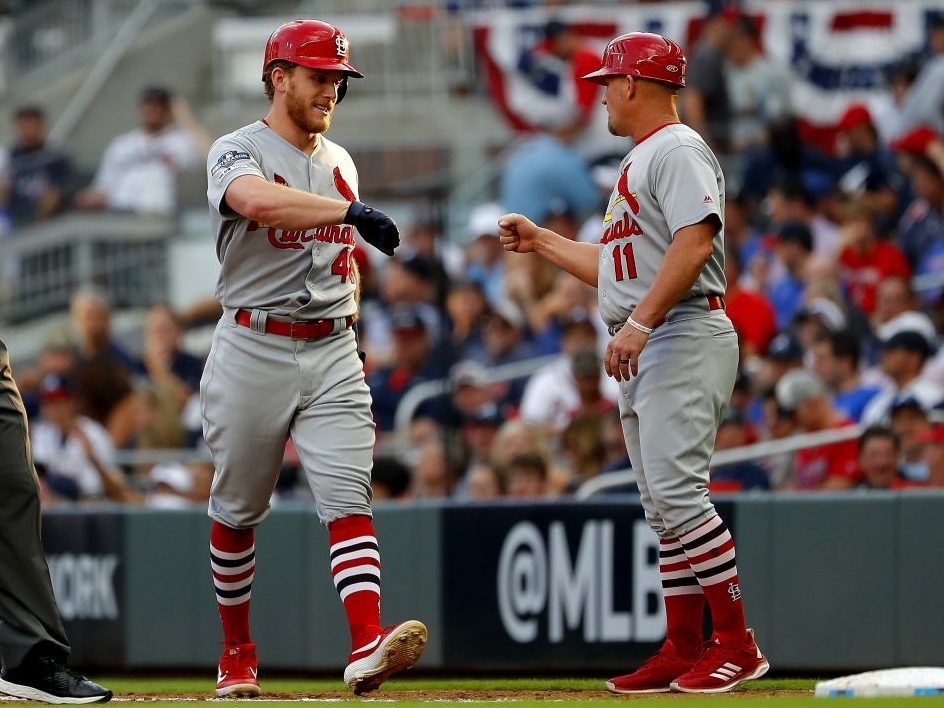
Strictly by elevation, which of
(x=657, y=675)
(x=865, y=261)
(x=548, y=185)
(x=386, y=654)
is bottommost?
(x=657, y=675)

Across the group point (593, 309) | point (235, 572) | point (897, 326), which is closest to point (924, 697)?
point (235, 572)

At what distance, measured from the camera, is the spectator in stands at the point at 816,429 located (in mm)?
8773

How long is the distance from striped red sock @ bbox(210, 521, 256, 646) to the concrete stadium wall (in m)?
2.17

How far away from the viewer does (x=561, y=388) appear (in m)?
10.4

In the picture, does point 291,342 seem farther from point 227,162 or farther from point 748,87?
point 748,87

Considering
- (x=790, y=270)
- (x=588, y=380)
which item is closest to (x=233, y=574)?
(x=588, y=380)

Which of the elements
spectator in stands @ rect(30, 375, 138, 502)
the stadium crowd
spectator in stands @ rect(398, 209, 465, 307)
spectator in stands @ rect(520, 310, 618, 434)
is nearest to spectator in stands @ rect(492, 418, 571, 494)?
the stadium crowd

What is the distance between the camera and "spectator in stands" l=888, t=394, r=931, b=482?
8305 millimetres


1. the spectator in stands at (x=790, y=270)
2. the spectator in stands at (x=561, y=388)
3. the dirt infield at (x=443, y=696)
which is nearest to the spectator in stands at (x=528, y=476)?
the spectator in stands at (x=561, y=388)

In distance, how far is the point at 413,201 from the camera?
12.6m

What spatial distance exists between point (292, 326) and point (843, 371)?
4.43 metres

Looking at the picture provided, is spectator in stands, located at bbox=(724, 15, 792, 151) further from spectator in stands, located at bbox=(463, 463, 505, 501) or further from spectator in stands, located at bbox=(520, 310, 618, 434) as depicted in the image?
spectator in stands, located at bbox=(463, 463, 505, 501)

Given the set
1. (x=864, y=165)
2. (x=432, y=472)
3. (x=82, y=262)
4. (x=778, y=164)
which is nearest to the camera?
(x=432, y=472)

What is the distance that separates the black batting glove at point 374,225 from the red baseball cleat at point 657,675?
1672 millimetres
